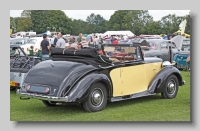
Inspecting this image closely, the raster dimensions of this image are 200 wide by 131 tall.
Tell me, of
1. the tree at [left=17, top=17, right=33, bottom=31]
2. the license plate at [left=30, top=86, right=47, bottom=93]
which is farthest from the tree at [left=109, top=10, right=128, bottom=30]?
the tree at [left=17, top=17, right=33, bottom=31]

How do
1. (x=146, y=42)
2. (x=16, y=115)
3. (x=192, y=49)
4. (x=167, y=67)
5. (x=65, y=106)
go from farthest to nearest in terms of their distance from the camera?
(x=146, y=42) → (x=167, y=67) → (x=65, y=106) → (x=16, y=115) → (x=192, y=49)

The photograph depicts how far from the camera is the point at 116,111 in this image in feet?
25.7

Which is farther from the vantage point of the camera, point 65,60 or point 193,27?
point 65,60

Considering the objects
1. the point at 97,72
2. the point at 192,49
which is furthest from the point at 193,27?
the point at 97,72

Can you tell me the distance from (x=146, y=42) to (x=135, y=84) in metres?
9.57

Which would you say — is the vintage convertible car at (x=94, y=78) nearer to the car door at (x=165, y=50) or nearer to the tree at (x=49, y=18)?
the tree at (x=49, y=18)

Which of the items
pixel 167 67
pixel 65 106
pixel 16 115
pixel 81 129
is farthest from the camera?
pixel 167 67

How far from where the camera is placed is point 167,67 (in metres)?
9.59

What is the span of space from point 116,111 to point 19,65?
3.54 m

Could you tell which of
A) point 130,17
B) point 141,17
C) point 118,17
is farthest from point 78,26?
point 118,17

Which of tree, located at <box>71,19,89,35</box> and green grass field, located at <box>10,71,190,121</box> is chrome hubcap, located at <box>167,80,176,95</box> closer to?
green grass field, located at <box>10,71,190,121</box>

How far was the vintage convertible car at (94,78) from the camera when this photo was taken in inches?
286

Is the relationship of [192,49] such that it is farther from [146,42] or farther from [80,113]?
[146,42]

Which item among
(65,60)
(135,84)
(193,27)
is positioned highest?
(193,27)
